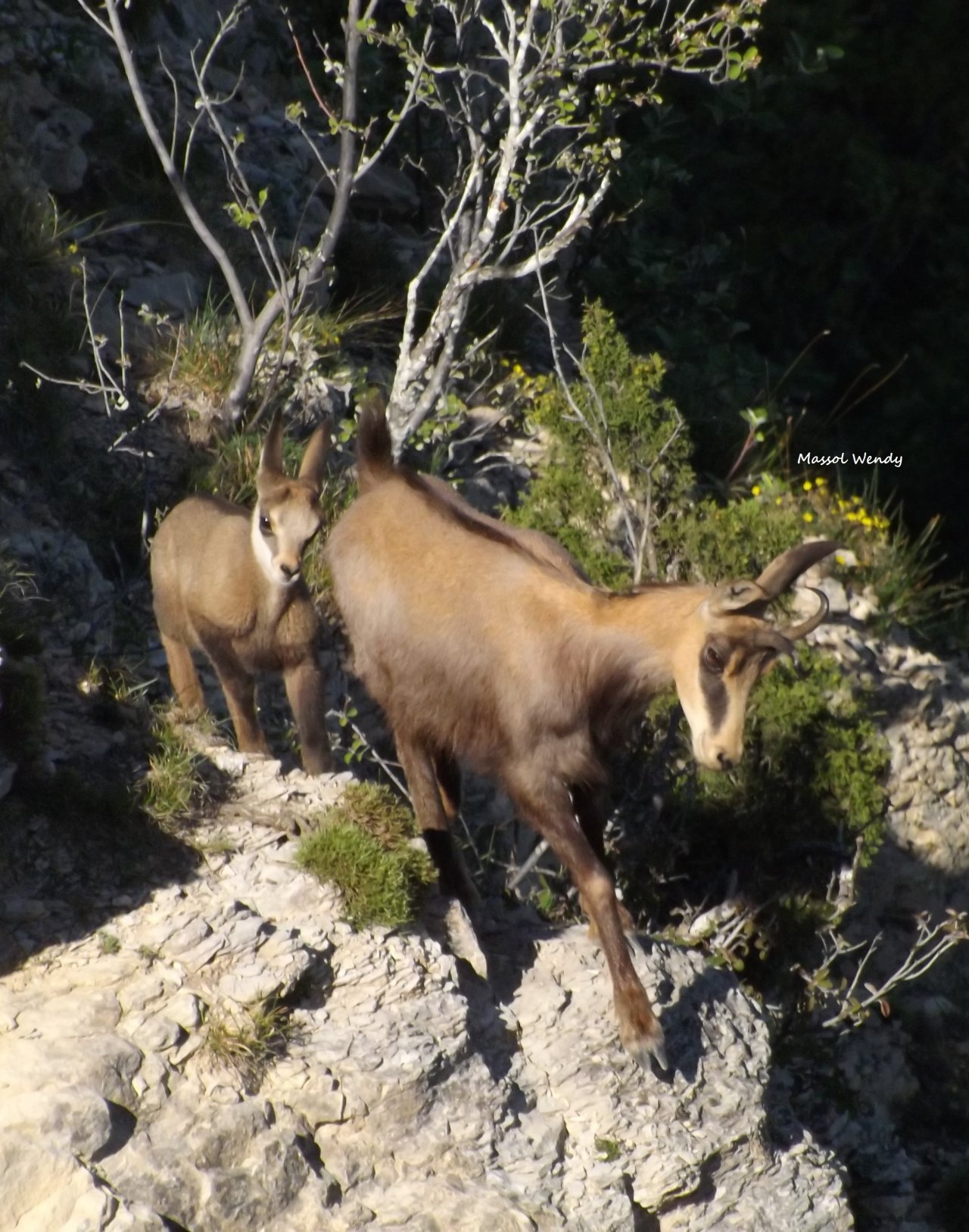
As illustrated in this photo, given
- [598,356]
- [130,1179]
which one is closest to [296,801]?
[130,1179]

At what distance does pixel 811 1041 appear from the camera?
25.3 ft

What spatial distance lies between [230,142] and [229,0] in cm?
176

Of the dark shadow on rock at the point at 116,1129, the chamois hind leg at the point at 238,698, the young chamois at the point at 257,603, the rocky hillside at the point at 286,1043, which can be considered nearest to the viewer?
the dark shadow on rock at the point at 116,1129

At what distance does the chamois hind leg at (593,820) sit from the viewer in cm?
621

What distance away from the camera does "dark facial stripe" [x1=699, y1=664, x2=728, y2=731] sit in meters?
5.43

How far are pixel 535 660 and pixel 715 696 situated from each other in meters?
0.71

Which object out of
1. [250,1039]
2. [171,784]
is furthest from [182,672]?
[250,1039]

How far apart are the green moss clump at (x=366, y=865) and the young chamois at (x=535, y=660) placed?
208mm

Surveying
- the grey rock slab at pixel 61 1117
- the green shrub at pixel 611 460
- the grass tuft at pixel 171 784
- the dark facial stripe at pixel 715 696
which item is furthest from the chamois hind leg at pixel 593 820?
the green shrub at pixel 611 460

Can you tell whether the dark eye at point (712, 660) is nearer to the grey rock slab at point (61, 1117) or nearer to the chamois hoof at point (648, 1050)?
the chamois hoof at point (648, 1050)

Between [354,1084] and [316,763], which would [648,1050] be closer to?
[354,1084]

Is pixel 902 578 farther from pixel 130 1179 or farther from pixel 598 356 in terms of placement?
→ pixel 130 1179

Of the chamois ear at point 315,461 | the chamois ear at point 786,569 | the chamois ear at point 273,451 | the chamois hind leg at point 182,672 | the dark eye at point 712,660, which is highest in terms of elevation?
the chamois ear at point 786,569

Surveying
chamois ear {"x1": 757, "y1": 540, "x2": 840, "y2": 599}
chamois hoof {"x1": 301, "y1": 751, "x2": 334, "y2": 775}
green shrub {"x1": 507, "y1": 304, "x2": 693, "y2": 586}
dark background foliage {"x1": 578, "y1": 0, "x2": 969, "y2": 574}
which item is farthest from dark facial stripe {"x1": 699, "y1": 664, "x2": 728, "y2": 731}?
dark background foliage {"x1": 578, "y1": 0, "x2": 969, "y2": 574}
